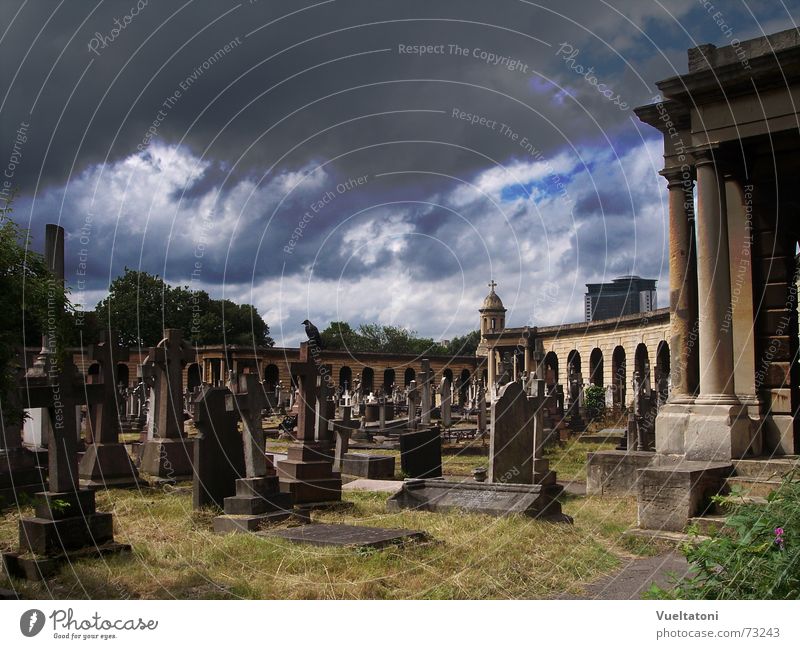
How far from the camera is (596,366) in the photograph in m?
53.1

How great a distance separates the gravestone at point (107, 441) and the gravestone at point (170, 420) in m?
1.14

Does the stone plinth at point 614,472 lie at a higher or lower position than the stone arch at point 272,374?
lower

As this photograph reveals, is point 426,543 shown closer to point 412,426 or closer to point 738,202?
point 738,202

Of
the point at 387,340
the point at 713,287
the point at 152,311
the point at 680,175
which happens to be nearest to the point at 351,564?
the point at 713,287

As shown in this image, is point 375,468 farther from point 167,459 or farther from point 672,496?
point 672,496

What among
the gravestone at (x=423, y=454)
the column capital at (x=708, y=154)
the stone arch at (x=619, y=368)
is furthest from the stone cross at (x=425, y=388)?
the stone arch at (x=619, y=368)

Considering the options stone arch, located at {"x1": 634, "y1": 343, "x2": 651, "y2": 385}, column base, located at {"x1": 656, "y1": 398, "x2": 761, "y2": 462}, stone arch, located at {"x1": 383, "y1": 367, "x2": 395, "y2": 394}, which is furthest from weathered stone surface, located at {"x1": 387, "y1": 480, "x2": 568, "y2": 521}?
stone arch, located at {"x1": 383, "y1": 367, "x2": 395, "y2": 394}

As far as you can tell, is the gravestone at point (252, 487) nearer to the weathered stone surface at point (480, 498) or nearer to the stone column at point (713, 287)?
the weathered stone surface at point (480, 498)

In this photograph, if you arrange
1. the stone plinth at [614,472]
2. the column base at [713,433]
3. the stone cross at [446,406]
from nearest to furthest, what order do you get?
1. the column base at [713,433]
2. the stone plinth at [614,472]
3. the stone cross at [446,406]

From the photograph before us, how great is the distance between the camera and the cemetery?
7.46 meters

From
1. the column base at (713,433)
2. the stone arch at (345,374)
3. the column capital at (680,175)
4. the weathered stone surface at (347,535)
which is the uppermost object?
the column capital at (680,175)

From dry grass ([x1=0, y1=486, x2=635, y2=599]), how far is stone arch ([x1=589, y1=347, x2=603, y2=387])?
1739 inches

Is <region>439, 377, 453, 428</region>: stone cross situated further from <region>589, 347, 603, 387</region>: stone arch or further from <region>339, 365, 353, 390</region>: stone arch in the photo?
<region>339, 365, 353, 390</region>: stone arch

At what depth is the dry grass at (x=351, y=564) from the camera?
691 cm
